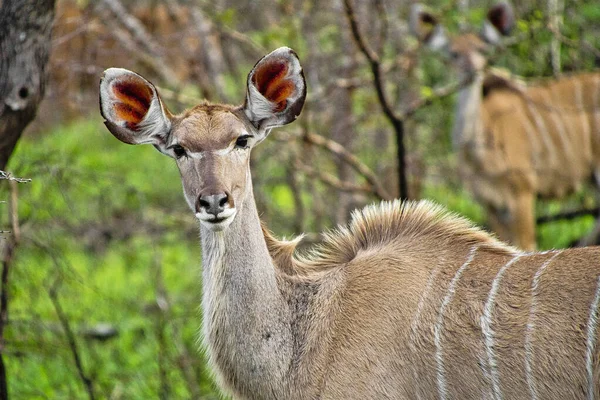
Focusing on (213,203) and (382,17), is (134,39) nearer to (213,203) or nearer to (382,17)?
(382,17)

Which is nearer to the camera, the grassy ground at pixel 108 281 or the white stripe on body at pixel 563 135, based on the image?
the grassy ground at pixel 108 281

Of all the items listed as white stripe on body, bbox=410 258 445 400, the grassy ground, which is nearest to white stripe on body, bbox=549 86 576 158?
the grassy ground

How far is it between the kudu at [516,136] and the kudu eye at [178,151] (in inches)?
124

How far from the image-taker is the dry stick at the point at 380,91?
3838 mm

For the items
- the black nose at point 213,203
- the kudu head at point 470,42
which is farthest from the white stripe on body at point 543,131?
the black nose at point 213,203

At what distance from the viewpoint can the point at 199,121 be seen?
2.85 metres

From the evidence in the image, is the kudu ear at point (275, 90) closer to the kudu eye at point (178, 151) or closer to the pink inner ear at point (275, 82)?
the pink inner ear at point (275, 82)

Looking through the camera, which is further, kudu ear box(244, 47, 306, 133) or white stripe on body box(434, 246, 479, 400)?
kudu ear box(244, 47, 306, 133)

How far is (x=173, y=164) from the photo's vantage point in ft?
19.1

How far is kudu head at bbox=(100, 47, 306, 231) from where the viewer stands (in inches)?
109

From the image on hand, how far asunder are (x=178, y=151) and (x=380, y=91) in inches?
61.3

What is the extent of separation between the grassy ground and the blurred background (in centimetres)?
2

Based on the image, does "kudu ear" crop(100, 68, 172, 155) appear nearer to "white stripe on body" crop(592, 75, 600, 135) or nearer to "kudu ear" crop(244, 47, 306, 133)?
"kudu ear" crop(244, 47, 306, 133)

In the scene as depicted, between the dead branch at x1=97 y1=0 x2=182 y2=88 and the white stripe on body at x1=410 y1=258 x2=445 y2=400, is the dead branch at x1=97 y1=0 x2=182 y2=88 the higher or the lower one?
the higher one
